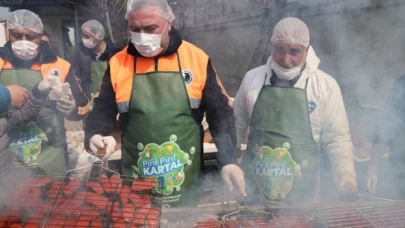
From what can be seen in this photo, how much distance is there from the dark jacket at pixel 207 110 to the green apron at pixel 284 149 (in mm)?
308

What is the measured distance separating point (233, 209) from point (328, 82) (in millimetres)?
1300

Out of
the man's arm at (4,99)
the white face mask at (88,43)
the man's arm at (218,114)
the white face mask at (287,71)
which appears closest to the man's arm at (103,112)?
the man's arm at (4,99)

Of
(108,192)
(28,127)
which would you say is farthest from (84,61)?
(108,192)

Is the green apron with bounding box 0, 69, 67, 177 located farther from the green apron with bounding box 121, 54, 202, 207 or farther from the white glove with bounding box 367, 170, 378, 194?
the white glove with bounding box 367, 170, 378, 194

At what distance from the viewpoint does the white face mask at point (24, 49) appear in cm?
342

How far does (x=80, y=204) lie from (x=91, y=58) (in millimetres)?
5181

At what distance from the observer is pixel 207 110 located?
2.77 metres

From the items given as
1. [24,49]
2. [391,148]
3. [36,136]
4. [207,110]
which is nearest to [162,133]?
[207,110]

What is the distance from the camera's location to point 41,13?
14.3 meters

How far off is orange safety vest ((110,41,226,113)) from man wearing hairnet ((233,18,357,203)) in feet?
1.86

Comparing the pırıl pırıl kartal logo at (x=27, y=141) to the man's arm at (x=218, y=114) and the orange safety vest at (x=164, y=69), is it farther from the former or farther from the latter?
the man's arm at (x=218, y=114)

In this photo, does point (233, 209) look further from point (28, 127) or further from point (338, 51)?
point (338, 51)

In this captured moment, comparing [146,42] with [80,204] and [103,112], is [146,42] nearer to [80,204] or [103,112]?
[103,112]

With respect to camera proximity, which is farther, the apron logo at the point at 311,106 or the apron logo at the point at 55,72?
the apron logo at the point at 55,72
